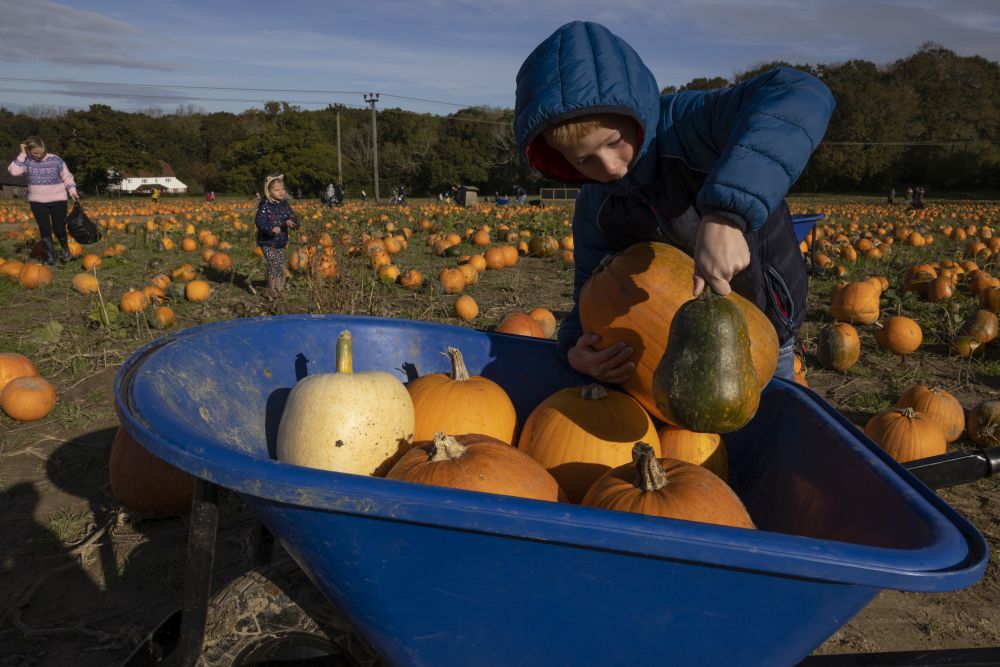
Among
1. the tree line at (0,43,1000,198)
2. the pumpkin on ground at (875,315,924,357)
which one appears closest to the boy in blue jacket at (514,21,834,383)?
the pumpkin on ground at (875,315,924,357)

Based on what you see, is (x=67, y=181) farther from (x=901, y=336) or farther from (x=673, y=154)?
(x=901, y=336)

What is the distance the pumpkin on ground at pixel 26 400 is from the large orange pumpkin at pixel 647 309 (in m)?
3.71

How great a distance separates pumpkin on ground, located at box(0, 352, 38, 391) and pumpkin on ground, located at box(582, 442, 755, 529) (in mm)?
4392

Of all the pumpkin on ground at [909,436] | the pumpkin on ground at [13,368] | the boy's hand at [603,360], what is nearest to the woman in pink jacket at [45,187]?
the pumpkin on ground at [13,368]

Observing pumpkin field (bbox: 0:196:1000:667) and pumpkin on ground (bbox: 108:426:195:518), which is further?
pumpkin on ground (bbox: 108:426:195:518)

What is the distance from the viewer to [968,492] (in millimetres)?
3393

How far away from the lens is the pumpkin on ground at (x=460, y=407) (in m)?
2.04

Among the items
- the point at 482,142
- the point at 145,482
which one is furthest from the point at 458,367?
the point at 482,142

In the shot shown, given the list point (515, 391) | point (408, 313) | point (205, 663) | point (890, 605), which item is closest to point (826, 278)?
point (408, 313)

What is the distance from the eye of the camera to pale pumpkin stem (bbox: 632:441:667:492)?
60.4 inches

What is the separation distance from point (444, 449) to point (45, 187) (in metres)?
10.8

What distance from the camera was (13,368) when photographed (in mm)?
4492

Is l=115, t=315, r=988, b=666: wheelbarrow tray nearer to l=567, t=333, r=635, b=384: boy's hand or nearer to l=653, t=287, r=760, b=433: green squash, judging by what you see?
l=653, t=287, r=760, b=433: green squash

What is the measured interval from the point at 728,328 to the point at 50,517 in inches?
126
